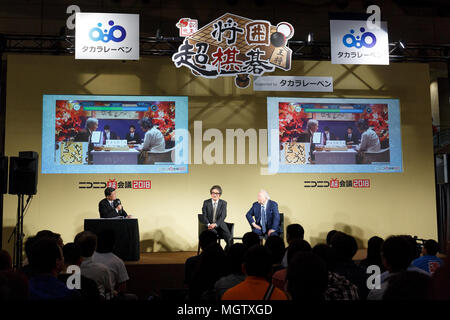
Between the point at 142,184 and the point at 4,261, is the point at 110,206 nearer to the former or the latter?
the point at 142,184

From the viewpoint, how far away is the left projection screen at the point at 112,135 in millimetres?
7598

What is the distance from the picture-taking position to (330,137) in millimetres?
8047

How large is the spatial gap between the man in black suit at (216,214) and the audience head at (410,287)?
17.3ft

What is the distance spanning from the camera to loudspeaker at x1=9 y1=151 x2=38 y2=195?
5660mm

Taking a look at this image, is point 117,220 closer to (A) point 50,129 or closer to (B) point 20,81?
(A) point 50,129

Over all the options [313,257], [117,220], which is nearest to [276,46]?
[117,220]

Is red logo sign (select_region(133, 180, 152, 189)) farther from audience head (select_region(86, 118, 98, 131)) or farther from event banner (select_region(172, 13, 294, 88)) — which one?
event banner (select_region(172, 13, 294, 88))

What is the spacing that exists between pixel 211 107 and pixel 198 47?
48.4 inches

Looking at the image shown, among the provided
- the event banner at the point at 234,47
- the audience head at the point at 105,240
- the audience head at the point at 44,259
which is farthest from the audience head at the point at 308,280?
the event banner at the point at 234,47

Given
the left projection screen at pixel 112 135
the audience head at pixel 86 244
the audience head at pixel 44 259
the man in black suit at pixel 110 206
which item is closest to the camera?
the audience head at pixel 44 259

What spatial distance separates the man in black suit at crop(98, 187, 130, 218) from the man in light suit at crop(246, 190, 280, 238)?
1962 millimetres

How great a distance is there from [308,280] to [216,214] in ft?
16.7

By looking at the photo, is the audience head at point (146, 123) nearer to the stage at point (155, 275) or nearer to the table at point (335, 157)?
the stage at point (155, 275)
